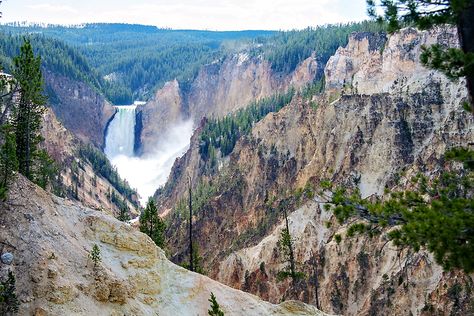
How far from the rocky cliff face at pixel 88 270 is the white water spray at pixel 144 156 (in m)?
108

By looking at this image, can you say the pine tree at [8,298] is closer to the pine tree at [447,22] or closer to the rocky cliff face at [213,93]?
the pine tree at [447,22]

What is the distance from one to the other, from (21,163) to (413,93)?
42.8m

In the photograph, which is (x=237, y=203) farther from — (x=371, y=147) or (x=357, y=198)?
(x=357, y=198)

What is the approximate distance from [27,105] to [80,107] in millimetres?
130437

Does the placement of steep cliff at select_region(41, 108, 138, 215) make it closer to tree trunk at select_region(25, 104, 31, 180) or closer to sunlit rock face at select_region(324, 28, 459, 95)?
sunlit rock face at select_region(324, 28, 459, 95)

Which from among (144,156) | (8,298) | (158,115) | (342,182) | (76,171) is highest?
(8,298)

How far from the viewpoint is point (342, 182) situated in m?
58.8

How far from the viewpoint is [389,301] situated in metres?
43.8

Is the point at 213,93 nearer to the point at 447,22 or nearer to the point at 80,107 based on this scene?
the point at 80,107

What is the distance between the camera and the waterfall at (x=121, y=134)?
160 meters

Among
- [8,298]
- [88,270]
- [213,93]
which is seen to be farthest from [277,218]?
[213,93]

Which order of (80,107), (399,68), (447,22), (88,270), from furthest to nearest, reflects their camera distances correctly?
(80,107) < (399,68) < (88,270) < (447,22)

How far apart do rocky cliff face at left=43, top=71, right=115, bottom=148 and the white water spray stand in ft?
13.0

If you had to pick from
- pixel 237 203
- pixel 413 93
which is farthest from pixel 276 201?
pixel 413 93
